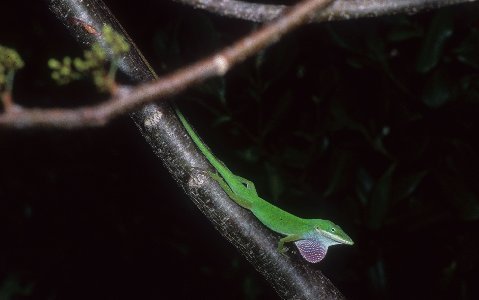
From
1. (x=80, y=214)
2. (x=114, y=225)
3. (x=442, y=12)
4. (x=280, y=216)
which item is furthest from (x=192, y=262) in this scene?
(x=442, y=12)

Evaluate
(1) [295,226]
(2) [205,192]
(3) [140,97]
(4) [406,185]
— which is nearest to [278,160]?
(1) [295,226]

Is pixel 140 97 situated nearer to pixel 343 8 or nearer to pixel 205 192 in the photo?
pixel 343 8

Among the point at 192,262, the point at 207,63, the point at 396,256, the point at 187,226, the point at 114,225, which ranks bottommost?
the point at 396,256

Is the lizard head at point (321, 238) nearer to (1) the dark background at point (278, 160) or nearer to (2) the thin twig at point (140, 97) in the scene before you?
(1) the dark background at point (278, 160)

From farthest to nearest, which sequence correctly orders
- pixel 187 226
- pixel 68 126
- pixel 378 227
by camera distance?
pixel 187 226, pixel 378 227, pixel 68 126

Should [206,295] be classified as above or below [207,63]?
below

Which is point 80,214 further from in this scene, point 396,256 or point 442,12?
point 442,12
